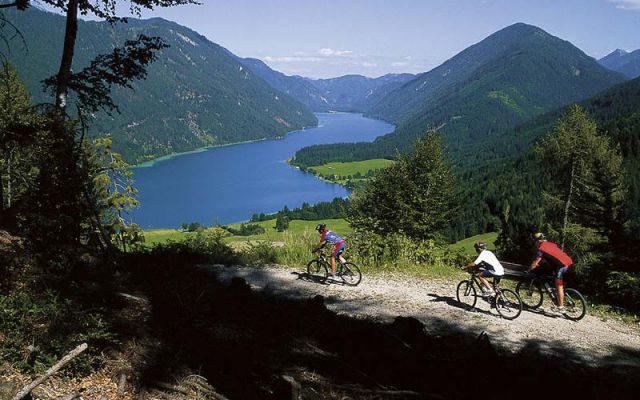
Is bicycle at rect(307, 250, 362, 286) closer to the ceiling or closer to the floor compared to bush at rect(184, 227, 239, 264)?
closer to the ceiling

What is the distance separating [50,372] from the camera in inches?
170

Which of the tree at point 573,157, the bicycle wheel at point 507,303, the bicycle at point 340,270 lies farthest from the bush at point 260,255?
the tree at point 573,157

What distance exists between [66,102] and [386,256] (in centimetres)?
1200

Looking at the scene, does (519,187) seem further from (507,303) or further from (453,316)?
(453,316)

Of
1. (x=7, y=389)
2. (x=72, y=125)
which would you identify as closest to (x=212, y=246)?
(x=72, y=125)

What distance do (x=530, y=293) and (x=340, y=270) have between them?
5.74 meters

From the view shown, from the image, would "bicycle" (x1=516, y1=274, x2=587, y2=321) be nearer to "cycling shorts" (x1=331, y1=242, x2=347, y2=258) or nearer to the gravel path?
the gravel path

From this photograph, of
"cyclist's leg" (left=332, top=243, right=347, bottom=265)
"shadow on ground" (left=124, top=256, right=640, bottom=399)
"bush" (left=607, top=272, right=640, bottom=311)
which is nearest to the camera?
"shadow on ground" (left=124, top=256, right=640, bottom=399)

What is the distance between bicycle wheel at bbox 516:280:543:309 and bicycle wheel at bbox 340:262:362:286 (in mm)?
4847

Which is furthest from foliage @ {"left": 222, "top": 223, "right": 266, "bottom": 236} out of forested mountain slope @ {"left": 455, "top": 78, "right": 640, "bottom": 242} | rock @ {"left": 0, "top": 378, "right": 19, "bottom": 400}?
rock @ {"left": 0, "top": 378, "right": 19, "bottom": 400}

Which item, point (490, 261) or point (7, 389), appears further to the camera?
point (490, 261)

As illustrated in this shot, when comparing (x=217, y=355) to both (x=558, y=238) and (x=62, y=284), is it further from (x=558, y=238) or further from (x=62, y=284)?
(x=558, y=238)

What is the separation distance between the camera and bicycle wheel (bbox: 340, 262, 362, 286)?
14.2 metres

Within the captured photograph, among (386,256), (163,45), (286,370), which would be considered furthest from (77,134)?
(386,256)
